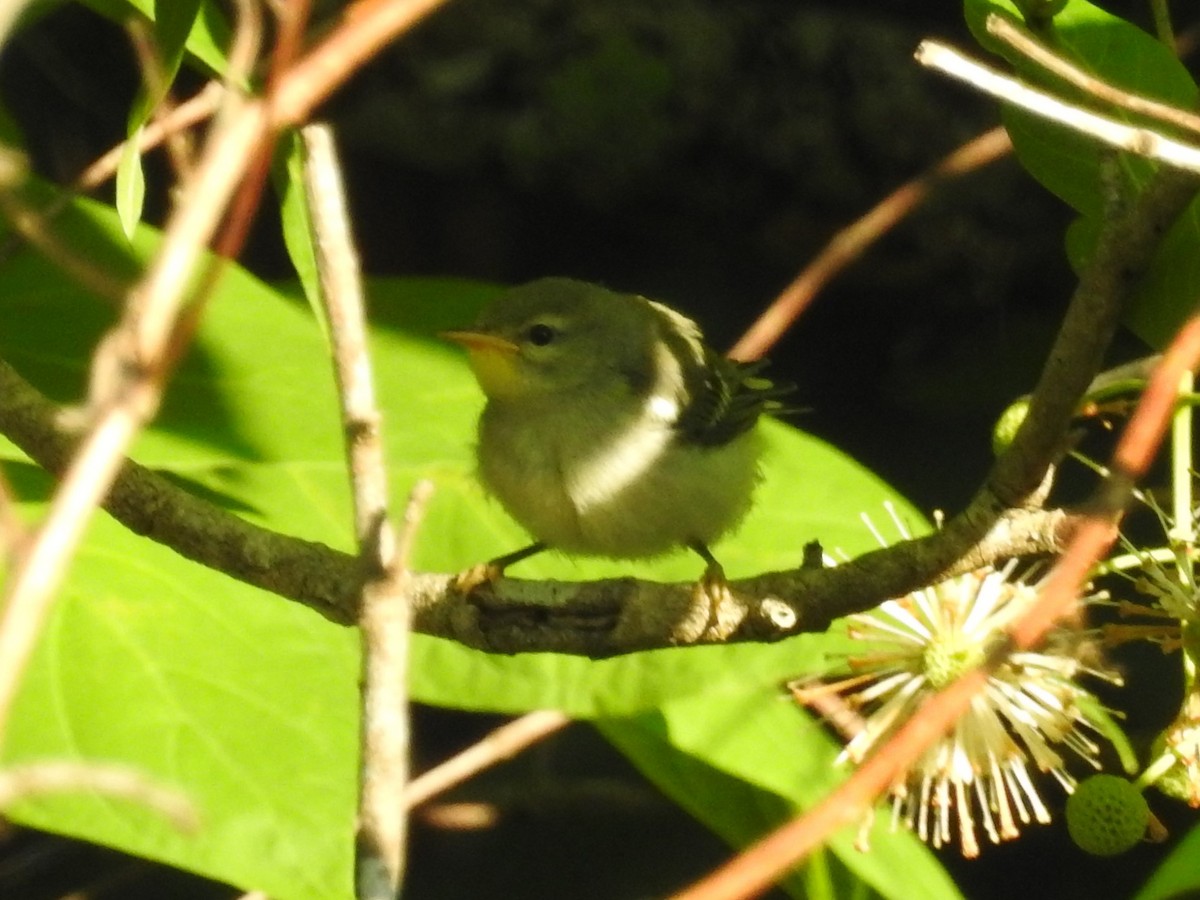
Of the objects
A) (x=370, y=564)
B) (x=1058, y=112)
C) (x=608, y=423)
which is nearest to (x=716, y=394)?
(x=608, y=423)

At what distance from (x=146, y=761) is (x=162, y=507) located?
0.23 metres

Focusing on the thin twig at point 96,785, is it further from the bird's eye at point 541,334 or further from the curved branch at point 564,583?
the bird's eye at point 541,334

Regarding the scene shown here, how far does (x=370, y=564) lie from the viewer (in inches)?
27.3

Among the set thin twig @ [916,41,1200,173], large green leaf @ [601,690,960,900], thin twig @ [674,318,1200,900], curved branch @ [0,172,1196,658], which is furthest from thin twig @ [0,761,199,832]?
large green leaf @ [601,690,960,900]

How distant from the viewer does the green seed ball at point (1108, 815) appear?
130 cm

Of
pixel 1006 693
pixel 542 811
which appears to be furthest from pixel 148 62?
pixel 542 811

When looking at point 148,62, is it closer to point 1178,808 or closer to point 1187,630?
point 1187,630

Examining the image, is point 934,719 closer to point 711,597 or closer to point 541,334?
point 711,597

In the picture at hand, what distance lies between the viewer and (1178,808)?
8.62ft

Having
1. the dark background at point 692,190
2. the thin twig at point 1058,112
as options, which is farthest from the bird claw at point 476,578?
the dark background at point 692,190

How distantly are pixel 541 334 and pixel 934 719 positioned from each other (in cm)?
179

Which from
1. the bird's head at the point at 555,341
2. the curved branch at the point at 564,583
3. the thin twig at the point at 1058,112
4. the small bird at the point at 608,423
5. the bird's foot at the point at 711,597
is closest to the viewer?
the thin twig at the point at 1058,112

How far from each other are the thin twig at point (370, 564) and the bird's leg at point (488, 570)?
2.15 ft

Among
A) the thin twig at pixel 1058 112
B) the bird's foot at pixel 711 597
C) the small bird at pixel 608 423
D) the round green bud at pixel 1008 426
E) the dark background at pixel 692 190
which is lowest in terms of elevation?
the thin twig at pixel 1058 112
